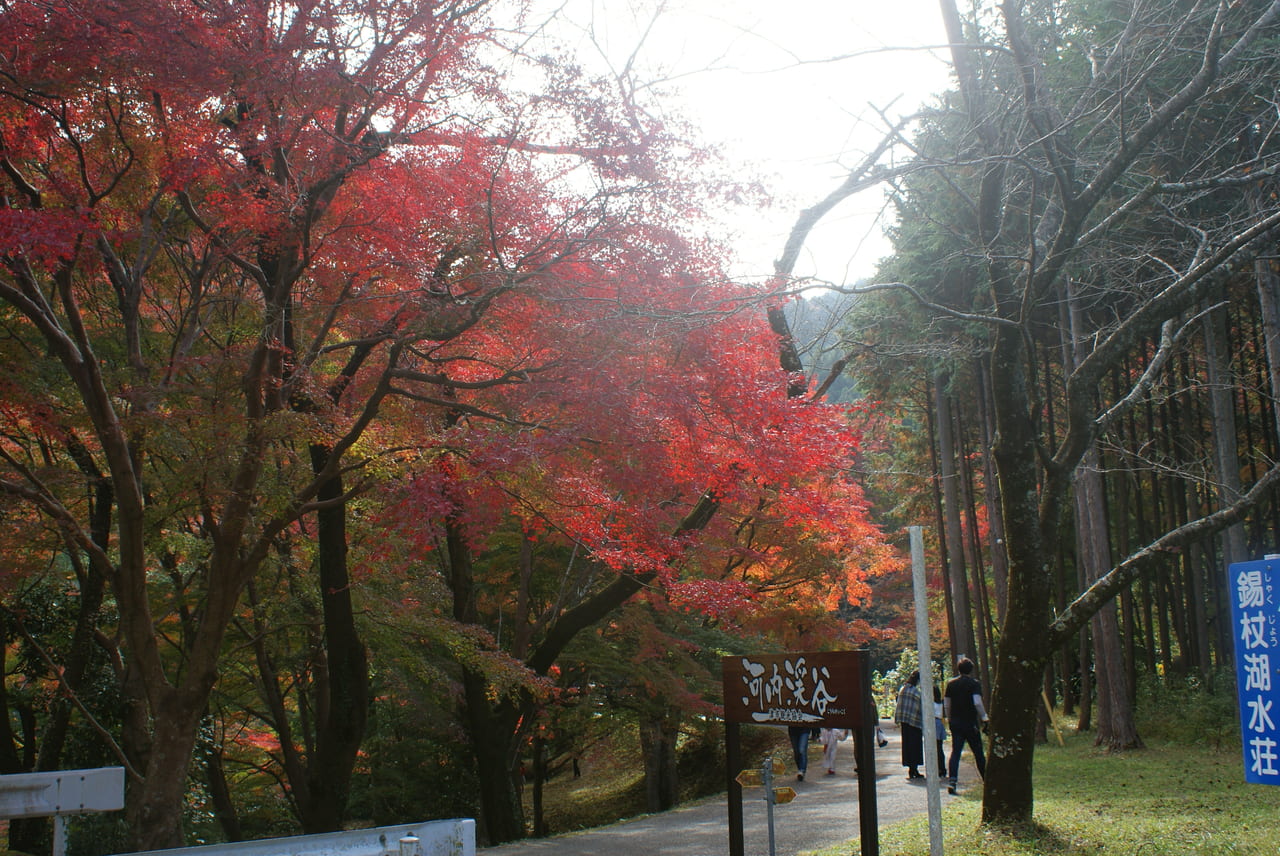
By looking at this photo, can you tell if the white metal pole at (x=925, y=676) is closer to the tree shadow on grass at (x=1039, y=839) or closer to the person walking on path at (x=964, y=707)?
the tree shadow on grass at (x=1039, y=839)

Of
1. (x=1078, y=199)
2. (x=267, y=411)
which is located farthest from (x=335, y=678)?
(x=1078, y=199)

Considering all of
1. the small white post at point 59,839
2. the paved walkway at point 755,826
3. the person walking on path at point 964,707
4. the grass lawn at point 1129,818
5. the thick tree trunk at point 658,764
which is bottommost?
the thick tree trunk at point 658,764

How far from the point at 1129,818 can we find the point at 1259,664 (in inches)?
189

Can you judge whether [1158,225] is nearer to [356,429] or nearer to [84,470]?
[356,429]

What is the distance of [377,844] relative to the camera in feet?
8.37

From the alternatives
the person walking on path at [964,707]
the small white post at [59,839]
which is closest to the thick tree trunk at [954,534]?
the person walking on path at [964,707]

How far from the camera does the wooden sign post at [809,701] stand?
5750 mm

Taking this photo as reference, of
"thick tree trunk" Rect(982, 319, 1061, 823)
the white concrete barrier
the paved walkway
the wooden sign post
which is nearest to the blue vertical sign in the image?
the wooden sign post

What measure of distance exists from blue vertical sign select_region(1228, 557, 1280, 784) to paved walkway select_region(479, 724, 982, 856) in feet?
14.7

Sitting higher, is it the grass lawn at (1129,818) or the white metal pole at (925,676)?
the white metal pole at (925,676)

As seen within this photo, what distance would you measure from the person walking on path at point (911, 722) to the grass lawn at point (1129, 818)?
1035mm

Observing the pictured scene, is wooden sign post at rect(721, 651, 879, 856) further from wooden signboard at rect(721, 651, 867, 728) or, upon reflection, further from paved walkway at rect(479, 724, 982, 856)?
paved walkway at rect(479, 724, 982, 856)

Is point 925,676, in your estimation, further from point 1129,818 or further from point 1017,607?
point 1129,818

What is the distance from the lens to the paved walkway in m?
8.77
